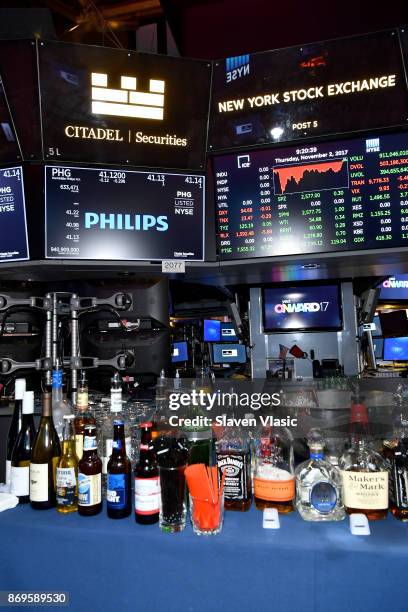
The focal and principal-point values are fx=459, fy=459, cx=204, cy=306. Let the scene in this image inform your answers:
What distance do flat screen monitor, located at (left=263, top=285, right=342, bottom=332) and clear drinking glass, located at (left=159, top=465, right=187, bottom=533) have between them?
2367 millimetres

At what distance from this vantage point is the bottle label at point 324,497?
4.57ft

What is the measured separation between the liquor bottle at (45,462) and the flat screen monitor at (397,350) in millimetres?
6552

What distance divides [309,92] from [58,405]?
1866 mm

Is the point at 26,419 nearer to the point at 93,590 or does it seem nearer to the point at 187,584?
the point at 93,590

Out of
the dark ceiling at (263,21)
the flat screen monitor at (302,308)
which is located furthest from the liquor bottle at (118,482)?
the dark ceiling at (263,21)

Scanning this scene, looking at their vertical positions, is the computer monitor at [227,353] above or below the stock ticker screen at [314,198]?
below

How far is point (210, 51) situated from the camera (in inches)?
125

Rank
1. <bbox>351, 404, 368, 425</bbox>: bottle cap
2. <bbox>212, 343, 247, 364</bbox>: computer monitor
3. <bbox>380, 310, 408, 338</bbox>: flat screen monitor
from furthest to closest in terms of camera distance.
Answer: <bbox>212, 343, 247, 364</bbox>: computer monitor, <bbox>380, 310, 408, 338</bbox>: flat screen monitor, <bbox>351, 404, 368, 425</bbox>: bottle cap

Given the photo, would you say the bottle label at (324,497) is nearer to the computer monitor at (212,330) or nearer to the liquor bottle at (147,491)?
the liquor bottle at (147,491)

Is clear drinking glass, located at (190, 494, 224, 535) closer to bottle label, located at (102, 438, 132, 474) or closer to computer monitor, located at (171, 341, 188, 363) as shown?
bottle label, located at (102, 438, 132, 474)

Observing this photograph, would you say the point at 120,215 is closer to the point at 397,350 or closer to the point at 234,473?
the point at 234,473

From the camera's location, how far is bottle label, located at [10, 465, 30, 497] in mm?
1605

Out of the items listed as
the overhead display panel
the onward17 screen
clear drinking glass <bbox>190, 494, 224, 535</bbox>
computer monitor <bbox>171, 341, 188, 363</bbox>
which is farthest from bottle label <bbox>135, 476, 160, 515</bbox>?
computer monitor <bbox>171, 341, 188, 363</bbox>

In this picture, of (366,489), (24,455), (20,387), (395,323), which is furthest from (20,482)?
(395,323)
